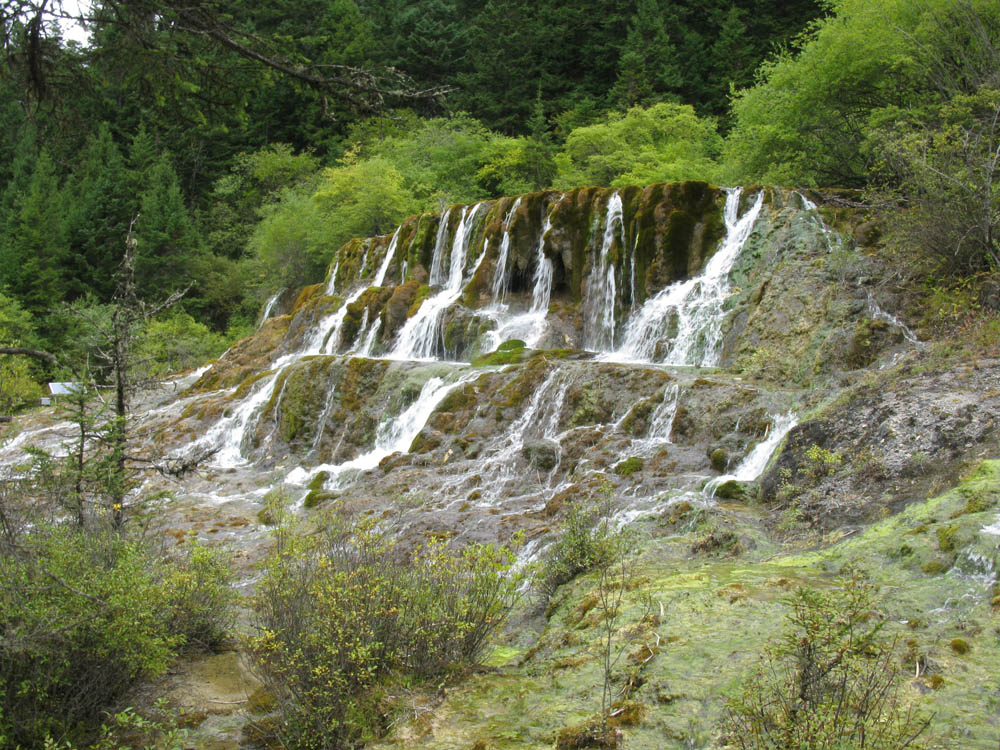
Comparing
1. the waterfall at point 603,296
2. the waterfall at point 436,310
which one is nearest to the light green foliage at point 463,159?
the waterfall at point 436,310

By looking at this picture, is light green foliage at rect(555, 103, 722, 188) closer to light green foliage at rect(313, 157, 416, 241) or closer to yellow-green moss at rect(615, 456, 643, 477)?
light green foliage at rect(313, 157, 416, 241)

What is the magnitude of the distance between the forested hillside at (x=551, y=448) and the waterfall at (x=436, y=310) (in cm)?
15

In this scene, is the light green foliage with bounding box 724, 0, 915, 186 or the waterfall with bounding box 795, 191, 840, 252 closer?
the waterfall with bounding box 795, 191, 840, 252

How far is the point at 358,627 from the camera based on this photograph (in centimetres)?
413

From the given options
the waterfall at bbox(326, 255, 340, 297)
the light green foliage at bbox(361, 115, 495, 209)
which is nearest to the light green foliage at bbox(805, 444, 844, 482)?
the waterfall at bbox(326, 255, 340, 297)

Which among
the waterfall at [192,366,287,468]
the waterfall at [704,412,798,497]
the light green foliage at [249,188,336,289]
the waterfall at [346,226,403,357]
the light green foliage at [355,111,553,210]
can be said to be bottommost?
the waterfall at [192,366,287,468]

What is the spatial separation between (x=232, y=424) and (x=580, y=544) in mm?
→ 14435

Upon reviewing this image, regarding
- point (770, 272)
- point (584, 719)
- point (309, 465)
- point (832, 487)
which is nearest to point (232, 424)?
point (309, 465)

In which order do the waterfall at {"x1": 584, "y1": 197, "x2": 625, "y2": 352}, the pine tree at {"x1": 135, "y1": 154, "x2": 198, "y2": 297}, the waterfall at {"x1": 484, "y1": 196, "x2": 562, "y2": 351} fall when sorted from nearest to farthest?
the waterfall at {"x1": 584, "y1": 197, "x2": 625, "y2": 352} < the waterfall at {"x1": 484, "y1": 196, "x2": 562, "y2": 351} < the pine tree at {"x1": 135, "y1": 154, "x2": 198, "y2": 297}

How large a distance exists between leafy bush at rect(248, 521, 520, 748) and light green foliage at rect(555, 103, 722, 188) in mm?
24496

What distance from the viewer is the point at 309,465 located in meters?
15.7

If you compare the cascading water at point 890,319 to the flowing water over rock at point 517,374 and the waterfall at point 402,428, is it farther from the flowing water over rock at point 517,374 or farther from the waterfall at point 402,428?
the waterfall at point 402,428

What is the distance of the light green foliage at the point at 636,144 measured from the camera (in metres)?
28.2

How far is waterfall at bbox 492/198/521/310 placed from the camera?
794 inches
